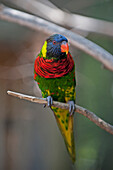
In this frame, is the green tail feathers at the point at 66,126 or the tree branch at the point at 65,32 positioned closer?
the tree branch at the point at 65,32

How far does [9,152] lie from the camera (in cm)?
265

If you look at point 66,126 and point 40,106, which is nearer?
point 66,126

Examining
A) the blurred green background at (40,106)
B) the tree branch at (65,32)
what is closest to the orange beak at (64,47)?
the tree branch at (65,32)

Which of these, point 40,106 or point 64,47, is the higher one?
point 64,47

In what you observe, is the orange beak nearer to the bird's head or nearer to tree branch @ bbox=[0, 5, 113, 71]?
the bird's head

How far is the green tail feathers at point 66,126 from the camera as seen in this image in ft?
5.16

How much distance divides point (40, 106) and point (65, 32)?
1.29 metres

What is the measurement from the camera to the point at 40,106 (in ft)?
8.81

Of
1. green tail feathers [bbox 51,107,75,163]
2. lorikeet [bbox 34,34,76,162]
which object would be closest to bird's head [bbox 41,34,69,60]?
lorikeet [bbox 34,34,76,162]

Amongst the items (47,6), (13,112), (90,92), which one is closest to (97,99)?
(90,92)

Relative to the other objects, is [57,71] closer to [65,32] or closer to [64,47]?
[64,47]

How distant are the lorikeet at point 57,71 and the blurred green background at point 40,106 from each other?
1.01m

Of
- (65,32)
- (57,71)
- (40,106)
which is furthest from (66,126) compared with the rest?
(40,106)

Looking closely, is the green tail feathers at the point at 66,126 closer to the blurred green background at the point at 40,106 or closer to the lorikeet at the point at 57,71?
the lorikeet at the point at 57,71
